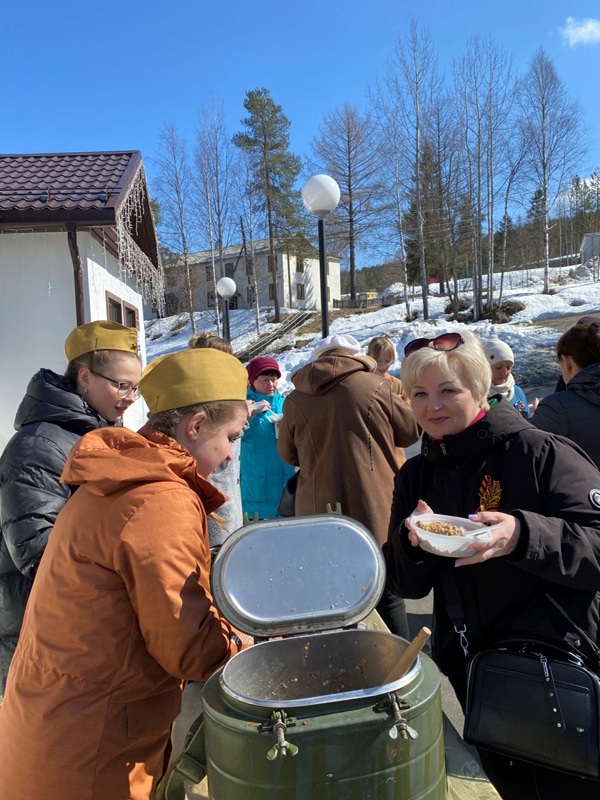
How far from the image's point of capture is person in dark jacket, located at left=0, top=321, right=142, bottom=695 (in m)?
2.07

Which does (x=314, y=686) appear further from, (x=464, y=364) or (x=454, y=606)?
(x=464, y=364)

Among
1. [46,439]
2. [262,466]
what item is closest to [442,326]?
[262,466]

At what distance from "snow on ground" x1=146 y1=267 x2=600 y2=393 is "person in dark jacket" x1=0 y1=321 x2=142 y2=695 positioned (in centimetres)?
707

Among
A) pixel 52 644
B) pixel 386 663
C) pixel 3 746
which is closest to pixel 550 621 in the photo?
pixel 386 663

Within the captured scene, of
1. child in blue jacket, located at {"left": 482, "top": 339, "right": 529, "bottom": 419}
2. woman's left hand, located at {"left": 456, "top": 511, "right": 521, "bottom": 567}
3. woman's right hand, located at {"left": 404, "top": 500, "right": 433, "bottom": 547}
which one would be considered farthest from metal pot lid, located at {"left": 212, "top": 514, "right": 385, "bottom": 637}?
child in blue jacket, located at {"left": 482, "top": 339, "right": 529, "bottom": 419}

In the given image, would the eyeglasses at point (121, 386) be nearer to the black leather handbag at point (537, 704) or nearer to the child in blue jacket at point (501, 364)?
the black leather handbag at point (537, 704)

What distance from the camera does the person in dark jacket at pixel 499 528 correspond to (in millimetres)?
1502

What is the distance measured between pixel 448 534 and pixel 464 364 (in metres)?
0.65

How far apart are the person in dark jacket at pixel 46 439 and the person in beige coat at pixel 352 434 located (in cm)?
108

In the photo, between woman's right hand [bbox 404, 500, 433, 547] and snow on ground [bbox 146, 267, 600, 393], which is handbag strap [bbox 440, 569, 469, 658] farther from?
snow on ground [bbox 146, 267, 600, 393]

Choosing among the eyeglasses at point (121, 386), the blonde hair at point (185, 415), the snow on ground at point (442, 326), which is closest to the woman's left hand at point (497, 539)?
the blonde hair at point (185, 415)

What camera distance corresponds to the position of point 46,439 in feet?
7.21

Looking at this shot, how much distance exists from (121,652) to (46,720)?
0.22m

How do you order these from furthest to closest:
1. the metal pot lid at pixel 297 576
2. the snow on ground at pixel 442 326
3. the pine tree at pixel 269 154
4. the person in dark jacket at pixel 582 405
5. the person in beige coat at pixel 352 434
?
1. the pine tree at pixel 269 154
2. the snow on ground at pixel 442 326
3. the person in beige coat at pixel 352 434
4. the person in dark jacket at pixel 582 405
5. the metal pot lid at pixel 297 576
